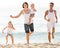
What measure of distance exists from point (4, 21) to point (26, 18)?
7.71ft

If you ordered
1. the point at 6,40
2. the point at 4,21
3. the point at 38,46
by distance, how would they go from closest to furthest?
the point at 38,46, the point at 6,40, the point at 4,21

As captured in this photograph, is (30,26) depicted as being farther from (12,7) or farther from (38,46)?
(12,7)

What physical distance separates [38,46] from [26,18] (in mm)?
840

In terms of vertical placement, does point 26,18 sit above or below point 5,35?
above

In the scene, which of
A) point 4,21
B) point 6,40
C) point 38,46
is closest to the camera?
point 38,46

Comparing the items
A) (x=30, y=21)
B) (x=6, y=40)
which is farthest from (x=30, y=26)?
(x=6, y=40)

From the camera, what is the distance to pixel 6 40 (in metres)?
8.26

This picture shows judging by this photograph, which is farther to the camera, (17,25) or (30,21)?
(17,25)

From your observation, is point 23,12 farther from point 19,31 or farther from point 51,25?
point 19,31

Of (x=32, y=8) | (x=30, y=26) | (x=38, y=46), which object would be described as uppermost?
(x=32, y=8)

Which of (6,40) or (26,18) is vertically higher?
(26,18)

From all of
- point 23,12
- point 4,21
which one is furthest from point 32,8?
point 4,21

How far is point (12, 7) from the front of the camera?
10234 millimetres

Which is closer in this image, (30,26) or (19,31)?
(30,26)
